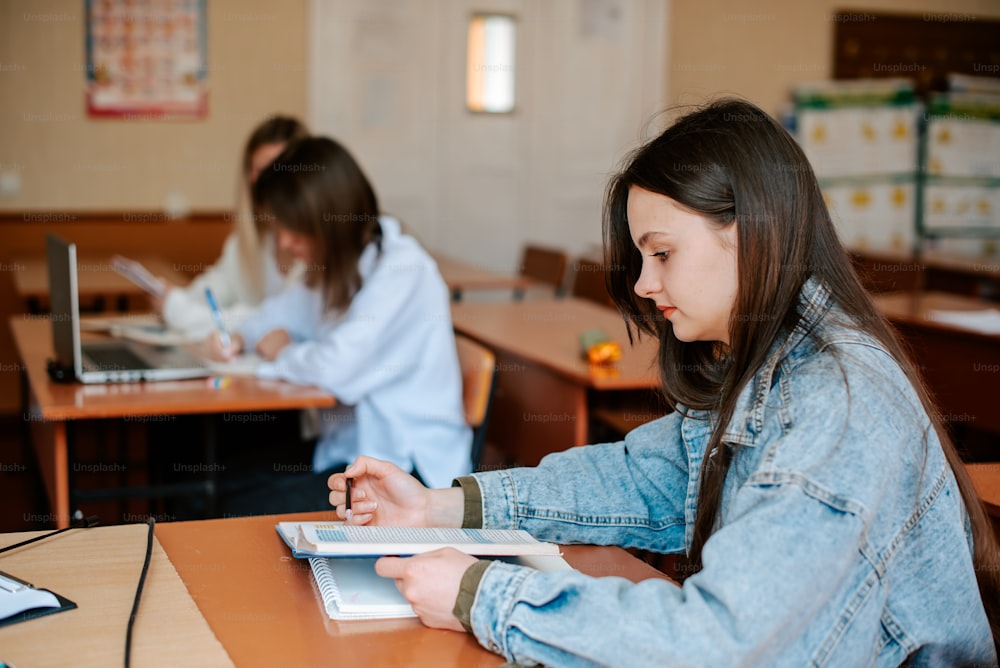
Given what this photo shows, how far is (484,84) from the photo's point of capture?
20.0 feet

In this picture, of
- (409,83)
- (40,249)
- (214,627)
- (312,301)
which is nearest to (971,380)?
(312,301)

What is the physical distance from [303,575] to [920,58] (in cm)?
671

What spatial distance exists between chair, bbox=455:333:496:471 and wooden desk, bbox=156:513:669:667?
1026 mm

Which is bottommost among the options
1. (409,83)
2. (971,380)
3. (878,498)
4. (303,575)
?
(971,380)

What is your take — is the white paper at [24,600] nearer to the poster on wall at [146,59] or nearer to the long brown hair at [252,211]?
the long brown hair at [252,211]

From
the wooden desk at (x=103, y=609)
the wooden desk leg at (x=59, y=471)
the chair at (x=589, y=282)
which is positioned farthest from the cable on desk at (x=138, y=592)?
the chair at (x=589, y=282)

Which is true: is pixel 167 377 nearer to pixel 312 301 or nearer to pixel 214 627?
pixel 312 301

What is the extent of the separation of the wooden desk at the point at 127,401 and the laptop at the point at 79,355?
0.10ft

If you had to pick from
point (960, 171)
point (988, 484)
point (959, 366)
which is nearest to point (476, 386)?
point (988, 484)

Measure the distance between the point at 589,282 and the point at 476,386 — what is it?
213 centimetres

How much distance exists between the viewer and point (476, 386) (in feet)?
7.97

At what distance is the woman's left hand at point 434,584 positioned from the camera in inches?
41.9

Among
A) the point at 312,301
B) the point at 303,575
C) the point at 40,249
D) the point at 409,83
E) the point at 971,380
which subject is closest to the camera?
the point at 303,575

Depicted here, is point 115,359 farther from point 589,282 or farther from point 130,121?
point 130,121
